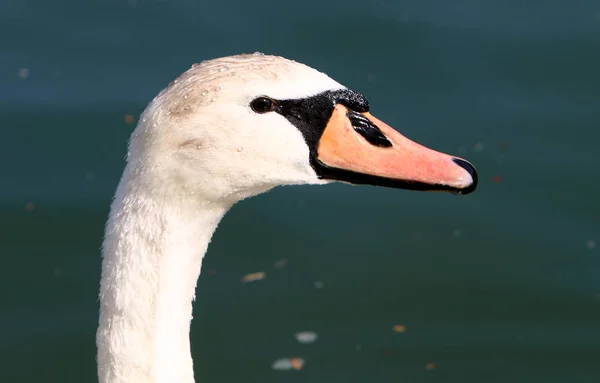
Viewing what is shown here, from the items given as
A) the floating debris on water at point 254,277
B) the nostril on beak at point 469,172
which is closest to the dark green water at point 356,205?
the floating debris on water at point 254,277

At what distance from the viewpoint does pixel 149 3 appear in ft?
26.3

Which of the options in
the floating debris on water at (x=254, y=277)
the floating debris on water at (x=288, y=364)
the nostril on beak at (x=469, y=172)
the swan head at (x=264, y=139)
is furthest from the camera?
the floating debris on water at (x=254, y=277)

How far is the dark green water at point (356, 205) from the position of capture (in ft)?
20.1

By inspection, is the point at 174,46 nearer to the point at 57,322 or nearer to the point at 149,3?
the point at 149,3

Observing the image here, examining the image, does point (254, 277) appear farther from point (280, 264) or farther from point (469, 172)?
point (469, 172)

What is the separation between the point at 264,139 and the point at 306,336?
2.80 m

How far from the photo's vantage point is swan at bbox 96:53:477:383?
138 inches

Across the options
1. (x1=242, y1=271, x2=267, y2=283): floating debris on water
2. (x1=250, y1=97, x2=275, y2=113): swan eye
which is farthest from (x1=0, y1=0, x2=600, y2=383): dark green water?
(x1=250, y1=97, x2=275, y2=113): swan eye

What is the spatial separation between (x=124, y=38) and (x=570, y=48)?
321 centimetres

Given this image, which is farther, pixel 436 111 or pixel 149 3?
pixel 149 3

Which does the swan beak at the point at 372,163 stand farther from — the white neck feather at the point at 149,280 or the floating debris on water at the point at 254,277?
the floating debris on water at the point at 254,277

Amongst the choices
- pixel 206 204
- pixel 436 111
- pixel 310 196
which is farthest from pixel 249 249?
pixel 206 204

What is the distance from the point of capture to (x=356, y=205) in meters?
6.77

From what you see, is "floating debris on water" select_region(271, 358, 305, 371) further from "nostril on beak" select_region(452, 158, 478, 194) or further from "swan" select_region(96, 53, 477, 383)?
"nostril on beak" select_region(452, 158, 478, 194)
